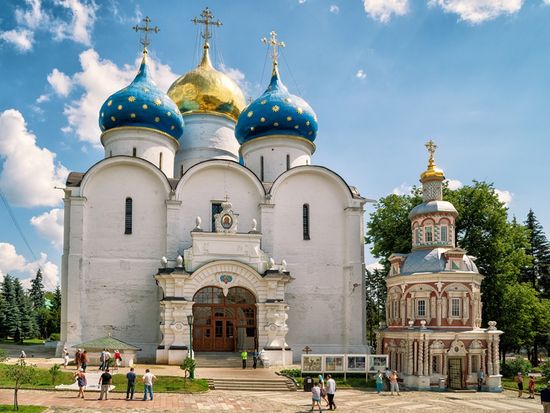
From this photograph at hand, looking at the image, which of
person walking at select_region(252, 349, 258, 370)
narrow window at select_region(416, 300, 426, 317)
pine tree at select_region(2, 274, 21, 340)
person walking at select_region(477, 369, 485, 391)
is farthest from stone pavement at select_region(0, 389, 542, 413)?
pine tree at select_region(2, 274, 21, 340)

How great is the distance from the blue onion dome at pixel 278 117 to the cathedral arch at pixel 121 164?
5.93 m

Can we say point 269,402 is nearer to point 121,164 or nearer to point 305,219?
point 305,219

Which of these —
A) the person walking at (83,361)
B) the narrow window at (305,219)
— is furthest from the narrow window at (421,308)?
the person walking at (83,361)

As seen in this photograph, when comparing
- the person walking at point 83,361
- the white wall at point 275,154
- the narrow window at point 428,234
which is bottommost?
Result: the person walking at point 83,361

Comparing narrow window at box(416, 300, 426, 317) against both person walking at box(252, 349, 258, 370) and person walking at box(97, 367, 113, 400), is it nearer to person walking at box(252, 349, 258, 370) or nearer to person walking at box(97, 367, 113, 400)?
person walking at box(252, 349, 258, 370)

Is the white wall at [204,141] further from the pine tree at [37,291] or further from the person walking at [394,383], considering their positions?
the pine tree at [37,291]

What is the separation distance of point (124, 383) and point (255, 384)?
14.2ft

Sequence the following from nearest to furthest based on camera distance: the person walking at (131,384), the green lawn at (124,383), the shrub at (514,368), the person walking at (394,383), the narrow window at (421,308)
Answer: the person walking at (131,384), the green lawn at (124,383), the person walking at (394,383), the narrow window at (421,308), the shrub at (514,368)

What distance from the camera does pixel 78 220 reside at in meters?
26.5

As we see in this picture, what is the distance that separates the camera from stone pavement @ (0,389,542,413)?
15.9m

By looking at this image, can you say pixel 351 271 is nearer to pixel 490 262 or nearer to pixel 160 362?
pixel 490 262

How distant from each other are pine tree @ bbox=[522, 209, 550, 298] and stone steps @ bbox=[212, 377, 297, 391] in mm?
26449

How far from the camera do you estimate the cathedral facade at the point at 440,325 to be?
22781 mm

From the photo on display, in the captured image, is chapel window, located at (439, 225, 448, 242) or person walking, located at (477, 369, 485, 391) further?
chapel window, located at (439, 225, 448, 242)
